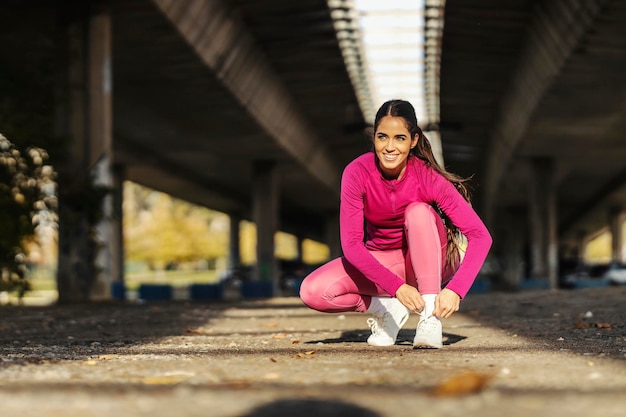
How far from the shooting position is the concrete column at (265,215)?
43000 mm

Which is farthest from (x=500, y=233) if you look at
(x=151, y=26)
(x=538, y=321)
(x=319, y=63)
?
(x=538, y=321)

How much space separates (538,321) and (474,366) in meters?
4.72

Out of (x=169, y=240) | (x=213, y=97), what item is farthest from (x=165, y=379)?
(x=169, y=240)

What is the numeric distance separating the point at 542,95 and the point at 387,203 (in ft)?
72.4

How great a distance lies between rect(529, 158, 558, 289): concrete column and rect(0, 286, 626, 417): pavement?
3406 centimetres

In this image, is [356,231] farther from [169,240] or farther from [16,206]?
[169,240]

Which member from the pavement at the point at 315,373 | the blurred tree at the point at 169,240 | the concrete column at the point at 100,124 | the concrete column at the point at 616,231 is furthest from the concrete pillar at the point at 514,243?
the pavement at the point at 315,373

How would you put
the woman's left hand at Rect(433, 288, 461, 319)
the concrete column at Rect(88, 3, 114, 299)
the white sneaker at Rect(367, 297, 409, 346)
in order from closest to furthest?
the woman's left hand at Rect(433, 288, 461, 319) → the white sneaker at Rect(367, 297, 409, 346) → the concrete column at Rect(88, 3, 114, 299)

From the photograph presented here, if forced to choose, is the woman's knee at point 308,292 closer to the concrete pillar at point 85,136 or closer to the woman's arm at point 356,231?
the woman's arm at point 356,231

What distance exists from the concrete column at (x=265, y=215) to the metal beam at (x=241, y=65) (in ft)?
6.99

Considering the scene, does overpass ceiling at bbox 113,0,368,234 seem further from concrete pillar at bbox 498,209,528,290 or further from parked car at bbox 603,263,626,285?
concrete pillar at bbox 498,209,528,290

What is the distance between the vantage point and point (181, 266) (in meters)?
110

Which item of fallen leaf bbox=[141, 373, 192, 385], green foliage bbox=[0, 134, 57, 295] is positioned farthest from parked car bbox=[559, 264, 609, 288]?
fallen leaf bbox=[141, 373, 192, 385]

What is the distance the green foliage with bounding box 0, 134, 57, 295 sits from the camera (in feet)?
54.4
